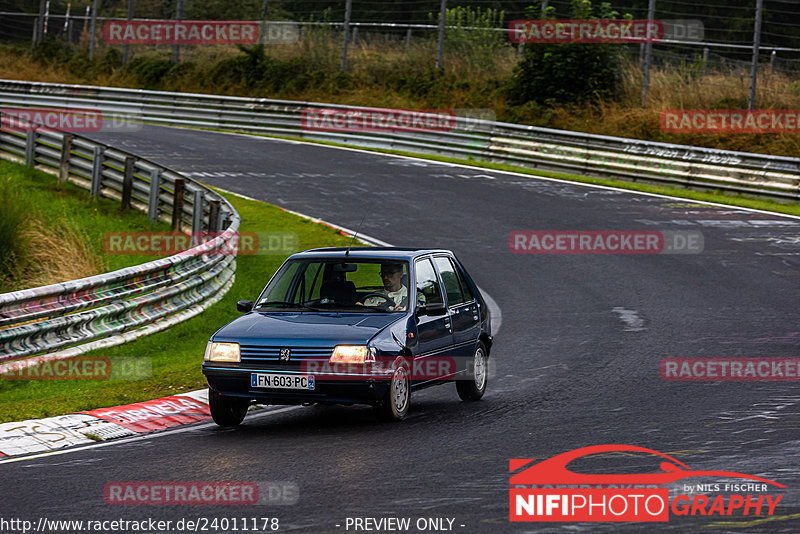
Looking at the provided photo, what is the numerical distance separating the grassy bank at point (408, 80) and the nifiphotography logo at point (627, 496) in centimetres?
2296

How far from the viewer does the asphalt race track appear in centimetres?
644

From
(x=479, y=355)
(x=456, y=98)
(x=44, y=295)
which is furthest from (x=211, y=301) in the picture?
(x=456, y=98)

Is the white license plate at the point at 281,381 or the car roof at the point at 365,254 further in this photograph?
the car roof at the point at 365,254

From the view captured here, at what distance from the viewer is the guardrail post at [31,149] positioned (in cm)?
2427

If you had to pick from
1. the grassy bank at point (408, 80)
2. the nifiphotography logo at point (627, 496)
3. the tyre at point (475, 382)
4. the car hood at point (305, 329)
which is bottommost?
the tyre at point (475, 382)

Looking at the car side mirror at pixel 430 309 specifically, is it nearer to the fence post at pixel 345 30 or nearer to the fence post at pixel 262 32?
the fence post at pixel 345 30

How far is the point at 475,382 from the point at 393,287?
1.35m

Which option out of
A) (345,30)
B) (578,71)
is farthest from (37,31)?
(578,71)

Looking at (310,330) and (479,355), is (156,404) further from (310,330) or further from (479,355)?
(479,355)

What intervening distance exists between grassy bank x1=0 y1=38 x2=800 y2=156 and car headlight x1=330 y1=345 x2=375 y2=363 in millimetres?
22058

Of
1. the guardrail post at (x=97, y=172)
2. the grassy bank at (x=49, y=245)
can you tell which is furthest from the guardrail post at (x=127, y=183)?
the guardrail post at (x=97, y=172)

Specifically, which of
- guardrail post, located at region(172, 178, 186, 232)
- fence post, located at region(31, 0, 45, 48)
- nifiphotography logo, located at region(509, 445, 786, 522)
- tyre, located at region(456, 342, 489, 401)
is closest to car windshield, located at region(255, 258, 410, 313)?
tyre, located at region(456, 342, 489, 401)

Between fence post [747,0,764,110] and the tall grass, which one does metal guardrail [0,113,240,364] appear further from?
fence post [747,0,764,110]

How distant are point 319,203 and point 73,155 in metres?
5.59
